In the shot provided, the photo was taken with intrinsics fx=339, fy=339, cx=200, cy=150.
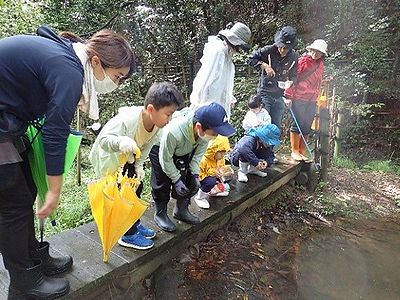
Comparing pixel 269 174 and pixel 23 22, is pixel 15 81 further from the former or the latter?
pixel 23 22

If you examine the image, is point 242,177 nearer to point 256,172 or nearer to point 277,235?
point 256,172

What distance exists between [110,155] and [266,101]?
2752mm

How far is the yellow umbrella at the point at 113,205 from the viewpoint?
2.02 meters

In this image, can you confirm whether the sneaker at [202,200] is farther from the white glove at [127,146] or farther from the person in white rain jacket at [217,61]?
the white glove at [127,146]

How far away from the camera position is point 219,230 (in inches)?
140

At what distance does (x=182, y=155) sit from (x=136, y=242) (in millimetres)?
766

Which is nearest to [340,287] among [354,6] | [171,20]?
[354,6]

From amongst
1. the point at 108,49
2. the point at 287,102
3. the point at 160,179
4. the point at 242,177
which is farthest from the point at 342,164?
the point at 108,49

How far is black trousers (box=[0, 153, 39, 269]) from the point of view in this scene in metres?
1.60

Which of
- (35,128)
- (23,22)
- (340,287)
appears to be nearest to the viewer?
(35,128)

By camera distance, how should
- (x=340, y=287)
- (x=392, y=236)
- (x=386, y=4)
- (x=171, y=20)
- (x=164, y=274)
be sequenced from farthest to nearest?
(x=171, y=20), (x=386, y=4), (x=392, y=236), (x=340, y=287), (x=164, y=274)

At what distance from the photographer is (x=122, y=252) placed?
238 cm

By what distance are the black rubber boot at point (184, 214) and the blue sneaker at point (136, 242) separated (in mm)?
491

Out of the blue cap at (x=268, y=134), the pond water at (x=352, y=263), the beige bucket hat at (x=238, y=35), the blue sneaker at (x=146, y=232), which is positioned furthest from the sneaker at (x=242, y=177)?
the blue sneaker at (x=146, y=232)
